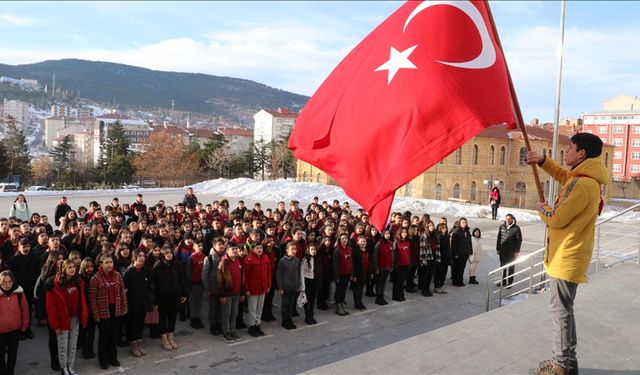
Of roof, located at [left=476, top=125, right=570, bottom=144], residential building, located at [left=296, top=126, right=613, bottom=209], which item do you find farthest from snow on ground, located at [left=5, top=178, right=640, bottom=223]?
roof, located at [left=476, top=125, right=570, bottom=144]

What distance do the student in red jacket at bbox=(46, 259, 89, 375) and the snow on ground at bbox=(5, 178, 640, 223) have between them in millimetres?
24885

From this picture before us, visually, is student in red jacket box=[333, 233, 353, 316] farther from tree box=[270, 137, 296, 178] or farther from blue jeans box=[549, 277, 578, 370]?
tree box=[270, 137, 296, 178]

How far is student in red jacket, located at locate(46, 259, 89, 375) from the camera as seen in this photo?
274 inches

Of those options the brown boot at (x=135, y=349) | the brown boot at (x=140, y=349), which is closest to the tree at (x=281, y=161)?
the brown boot at (x=140, y=349)

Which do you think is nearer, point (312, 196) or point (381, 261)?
point (381, 261)

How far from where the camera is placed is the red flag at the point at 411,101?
185 inches

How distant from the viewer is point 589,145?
428cm

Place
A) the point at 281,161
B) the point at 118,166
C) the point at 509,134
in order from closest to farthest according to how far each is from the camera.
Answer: the point at 118,166 < the point at 509,134 < the point at 281,161

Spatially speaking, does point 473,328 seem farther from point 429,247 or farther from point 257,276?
point 429,247

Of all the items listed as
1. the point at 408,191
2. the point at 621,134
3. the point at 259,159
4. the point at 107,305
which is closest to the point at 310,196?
the point at 408,191

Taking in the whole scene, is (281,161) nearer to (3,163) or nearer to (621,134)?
(3,163)

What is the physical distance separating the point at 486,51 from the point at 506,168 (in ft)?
195

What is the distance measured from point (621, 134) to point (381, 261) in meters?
92.7

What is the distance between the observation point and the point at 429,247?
1289cm
